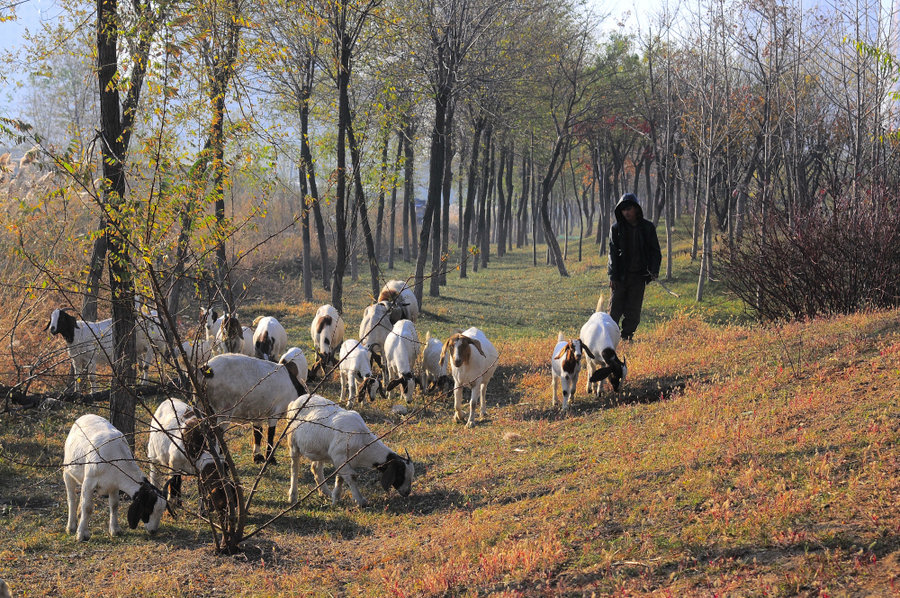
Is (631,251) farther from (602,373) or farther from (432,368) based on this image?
(432,368)

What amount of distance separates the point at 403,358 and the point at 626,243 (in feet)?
14.0

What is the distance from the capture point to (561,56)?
32250 millimetres

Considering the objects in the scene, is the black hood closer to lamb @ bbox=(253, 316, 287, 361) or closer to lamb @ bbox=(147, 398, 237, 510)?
lamb @ bbox=(253, 316, 287, 361)

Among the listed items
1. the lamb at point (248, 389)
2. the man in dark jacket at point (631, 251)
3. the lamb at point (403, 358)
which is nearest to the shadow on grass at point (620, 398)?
the man in dark jacket at point (631, 251)

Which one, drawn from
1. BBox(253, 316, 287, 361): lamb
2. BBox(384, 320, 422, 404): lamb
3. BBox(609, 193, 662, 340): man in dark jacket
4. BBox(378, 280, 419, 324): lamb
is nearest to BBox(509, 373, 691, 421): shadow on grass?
BBox(609, 193, 662, 340): man in dark jacket

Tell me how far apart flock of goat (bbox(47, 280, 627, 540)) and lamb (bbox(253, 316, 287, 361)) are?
1.0 inches

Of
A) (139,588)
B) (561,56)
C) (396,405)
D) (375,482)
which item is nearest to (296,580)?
(139,588)

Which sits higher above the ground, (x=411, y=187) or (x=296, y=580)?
(x=411, y=187)

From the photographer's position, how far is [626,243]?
12.7 meters

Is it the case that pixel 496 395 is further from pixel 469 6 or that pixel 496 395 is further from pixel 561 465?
pixel 469 6

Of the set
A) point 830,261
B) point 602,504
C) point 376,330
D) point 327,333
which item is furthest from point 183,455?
point 830,261

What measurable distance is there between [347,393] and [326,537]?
6416 mm

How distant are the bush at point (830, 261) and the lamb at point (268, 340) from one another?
31.8 ft

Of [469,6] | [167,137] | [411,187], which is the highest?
[469,6]
